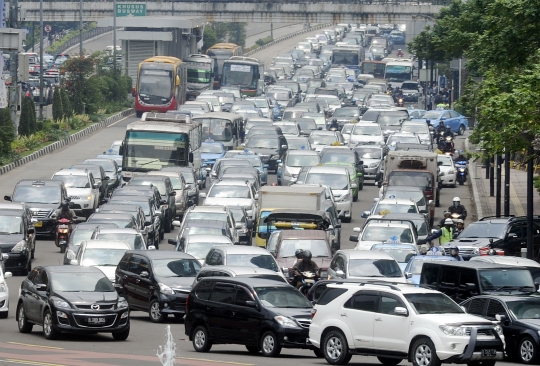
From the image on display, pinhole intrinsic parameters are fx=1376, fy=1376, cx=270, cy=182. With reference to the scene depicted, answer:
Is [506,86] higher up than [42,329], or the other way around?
[506,86]

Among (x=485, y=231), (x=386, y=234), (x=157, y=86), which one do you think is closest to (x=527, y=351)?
(x=386, y=234)

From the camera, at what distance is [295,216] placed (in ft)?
112

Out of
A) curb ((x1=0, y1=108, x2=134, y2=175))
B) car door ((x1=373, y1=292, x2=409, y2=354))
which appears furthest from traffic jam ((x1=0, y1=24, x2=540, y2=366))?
curb ((x1=0, y1=108, x2=134, y2=175))

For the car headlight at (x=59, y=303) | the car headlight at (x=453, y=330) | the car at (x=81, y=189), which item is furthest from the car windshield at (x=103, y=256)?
the car at (x=81, y=189)

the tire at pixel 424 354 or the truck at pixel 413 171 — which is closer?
the tire at pixel 424 354

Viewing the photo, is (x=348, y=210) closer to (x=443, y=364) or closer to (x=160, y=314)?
(x=160, y=314)

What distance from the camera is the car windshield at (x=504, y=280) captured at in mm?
24406

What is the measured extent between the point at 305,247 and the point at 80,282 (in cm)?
777

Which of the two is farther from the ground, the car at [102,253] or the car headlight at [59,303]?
the car headlight at [59,303]

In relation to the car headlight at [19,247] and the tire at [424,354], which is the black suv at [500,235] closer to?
the car headlight at [19,247]

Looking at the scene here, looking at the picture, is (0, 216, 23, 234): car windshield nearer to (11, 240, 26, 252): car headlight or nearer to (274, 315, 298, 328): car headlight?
(11, 240, 26, 252): car headlight

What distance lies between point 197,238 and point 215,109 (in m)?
43.3

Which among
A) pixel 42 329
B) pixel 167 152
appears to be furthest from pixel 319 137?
pixel 42 329

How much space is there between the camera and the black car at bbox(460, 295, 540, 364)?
21375 mm
